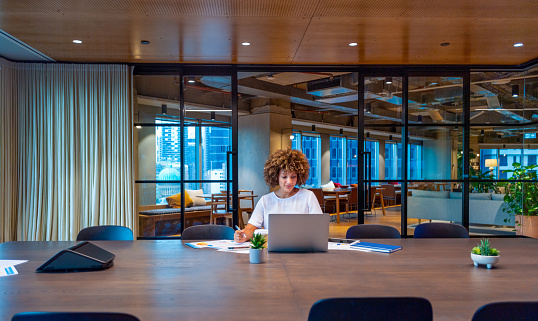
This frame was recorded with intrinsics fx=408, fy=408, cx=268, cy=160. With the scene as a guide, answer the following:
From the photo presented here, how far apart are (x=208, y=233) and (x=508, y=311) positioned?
95.2 inches

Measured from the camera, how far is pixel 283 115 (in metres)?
10.4

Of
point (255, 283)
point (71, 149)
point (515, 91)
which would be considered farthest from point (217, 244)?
point (515, 91)

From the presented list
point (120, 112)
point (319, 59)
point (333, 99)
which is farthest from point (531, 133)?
point (120, 112)

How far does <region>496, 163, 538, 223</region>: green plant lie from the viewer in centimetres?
541

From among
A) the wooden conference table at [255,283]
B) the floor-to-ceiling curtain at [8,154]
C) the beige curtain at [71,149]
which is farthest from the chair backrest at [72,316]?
the floor-to-ceiling curtain at [8,154]

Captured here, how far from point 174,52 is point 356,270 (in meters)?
3.52

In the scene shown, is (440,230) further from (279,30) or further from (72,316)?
(72,316)

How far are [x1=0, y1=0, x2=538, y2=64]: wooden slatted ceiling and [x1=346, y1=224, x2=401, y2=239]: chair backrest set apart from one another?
1814 mm

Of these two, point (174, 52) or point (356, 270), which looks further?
point (174, 52)

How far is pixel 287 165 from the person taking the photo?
3.34 metres

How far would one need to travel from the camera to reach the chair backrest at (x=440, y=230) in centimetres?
349

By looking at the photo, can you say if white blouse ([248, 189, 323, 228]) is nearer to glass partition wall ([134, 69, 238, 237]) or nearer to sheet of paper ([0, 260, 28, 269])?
sheet of paper ([0, 260, 28, 269])

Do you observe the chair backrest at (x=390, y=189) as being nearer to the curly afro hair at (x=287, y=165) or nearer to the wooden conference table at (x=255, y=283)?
the curly afro hair at (x=287, y=165)

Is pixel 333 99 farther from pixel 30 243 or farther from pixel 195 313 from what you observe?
pixel 195 313
